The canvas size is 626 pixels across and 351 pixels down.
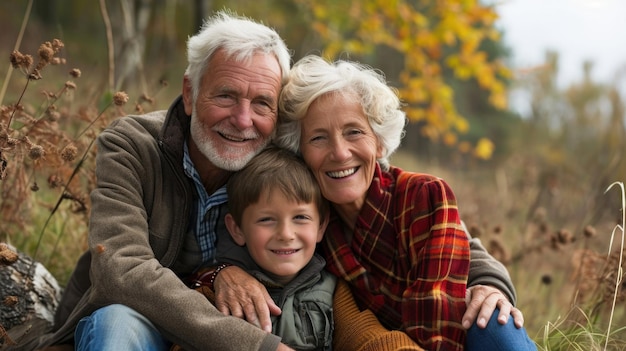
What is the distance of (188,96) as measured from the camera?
3252mm

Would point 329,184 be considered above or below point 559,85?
above

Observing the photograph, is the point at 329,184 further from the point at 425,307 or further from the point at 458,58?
the point at 458,58

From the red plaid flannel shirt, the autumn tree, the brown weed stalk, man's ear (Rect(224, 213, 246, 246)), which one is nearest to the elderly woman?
the red plaid flannel shirt

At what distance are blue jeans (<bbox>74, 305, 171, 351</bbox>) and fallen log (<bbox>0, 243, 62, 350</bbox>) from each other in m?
0.74

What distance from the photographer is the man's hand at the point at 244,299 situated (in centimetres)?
269

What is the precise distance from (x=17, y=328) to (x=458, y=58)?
6.44m

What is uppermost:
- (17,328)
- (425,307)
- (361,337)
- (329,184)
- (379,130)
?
(379,130)

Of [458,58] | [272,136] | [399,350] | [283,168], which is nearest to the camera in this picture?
[399,350]

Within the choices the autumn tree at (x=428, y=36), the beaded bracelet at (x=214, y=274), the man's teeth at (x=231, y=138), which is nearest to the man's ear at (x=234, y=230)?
the beaded bracelet at (x=214, y=274)

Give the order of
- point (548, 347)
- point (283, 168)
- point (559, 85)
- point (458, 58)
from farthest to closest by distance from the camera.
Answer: point (559, 85) < point (458, 58) < point (548, 347) < point (283, 168)

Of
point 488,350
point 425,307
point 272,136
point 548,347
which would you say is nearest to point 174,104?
point 272,136

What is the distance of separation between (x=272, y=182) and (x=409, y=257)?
70 centimetres

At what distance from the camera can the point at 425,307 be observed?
2.74 m

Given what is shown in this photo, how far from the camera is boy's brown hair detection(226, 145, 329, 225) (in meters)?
2.87
